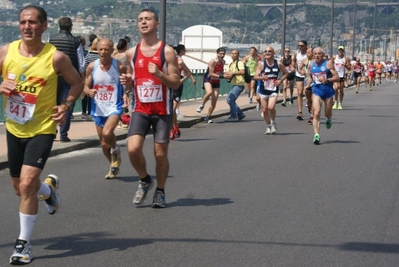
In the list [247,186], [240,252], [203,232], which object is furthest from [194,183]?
[240,252]

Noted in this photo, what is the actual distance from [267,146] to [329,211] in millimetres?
6804

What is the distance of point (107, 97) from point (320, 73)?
6.50 meters

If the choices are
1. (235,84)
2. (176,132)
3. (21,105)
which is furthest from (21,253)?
(235,84)

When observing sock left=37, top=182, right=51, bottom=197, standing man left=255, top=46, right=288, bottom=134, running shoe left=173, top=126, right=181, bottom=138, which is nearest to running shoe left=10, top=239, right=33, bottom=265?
sock left=37, top=182, right=51, bottom=197

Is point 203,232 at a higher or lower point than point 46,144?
lower

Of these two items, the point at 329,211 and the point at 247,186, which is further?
the point at 247,186

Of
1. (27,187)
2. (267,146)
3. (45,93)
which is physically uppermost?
A: (45,93)

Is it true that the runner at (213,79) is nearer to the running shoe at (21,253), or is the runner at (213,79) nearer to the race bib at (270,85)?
the race bib at (270,85)

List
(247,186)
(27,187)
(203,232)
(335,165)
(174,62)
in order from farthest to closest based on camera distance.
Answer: (335,165), (247,186), (174,62), (203,232), (27,187)

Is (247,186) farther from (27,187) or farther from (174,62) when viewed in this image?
(27,187)

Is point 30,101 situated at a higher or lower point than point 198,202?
higher

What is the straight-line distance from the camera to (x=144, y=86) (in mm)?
9641

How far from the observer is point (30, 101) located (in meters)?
7.45

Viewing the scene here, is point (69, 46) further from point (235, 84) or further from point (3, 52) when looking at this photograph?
point (235, 84)
